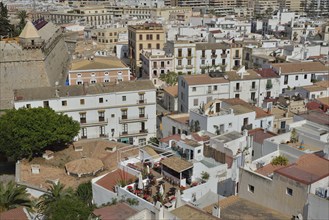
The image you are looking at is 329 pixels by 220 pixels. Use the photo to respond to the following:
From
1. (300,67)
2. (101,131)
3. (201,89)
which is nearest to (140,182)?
(101,131)

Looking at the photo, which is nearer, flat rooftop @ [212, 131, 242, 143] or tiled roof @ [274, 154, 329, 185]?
tiled roof @ [274, 154, 329, 185]

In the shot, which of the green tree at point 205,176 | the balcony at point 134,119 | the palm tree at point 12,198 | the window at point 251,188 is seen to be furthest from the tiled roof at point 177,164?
the balcony at point 134,119

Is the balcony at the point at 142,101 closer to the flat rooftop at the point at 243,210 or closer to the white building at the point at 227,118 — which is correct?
the white building at the point at 227,118

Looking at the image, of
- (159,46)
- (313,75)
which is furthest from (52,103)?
(159,46)

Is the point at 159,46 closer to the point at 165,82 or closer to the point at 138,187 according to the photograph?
the point at 165,82

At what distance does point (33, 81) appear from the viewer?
58938 millimetres

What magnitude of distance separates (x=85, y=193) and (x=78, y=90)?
18215 mm

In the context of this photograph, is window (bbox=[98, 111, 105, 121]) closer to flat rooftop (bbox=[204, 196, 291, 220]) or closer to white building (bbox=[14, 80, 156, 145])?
white building (bbox=[14, 80, 156, 145])

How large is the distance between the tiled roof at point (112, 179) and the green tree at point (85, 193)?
2039 mm

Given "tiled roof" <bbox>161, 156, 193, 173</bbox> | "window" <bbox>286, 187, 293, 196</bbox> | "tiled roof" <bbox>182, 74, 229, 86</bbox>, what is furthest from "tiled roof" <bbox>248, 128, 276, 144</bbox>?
"tiled roof" <bbox>182, 74, 229, 86</bbox>

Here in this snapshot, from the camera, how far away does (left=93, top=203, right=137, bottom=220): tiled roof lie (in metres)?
23.9

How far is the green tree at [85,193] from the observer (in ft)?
102

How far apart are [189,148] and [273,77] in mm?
30342

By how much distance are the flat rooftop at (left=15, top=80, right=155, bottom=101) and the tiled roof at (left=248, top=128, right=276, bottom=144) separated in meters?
14.3
